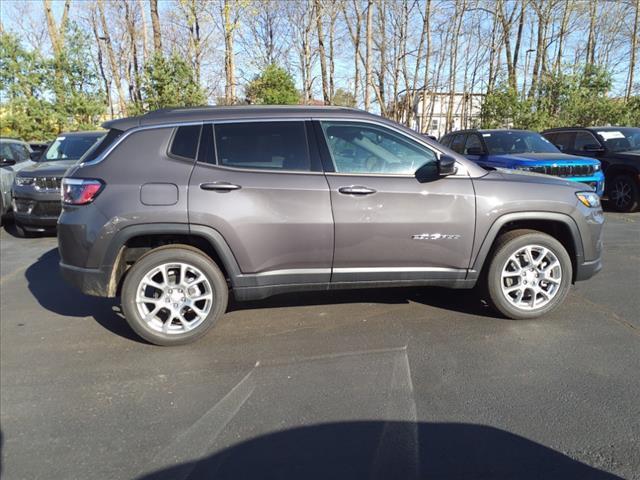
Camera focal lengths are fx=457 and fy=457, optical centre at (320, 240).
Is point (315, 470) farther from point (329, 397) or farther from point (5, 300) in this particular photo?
point (5, 300)

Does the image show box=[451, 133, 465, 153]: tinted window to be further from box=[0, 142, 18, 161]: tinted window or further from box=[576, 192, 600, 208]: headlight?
box=[0, 142, 18, 161]: tinted window

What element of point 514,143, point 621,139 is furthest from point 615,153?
point 514,143

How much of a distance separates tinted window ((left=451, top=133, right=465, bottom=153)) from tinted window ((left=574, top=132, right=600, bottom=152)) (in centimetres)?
284

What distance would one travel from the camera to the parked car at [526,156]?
26.4 feet

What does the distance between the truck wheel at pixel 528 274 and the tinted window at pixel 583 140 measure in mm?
7839

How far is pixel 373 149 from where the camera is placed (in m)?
3.83

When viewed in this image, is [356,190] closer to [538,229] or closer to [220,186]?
[220,186]

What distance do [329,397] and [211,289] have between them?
1350 mm

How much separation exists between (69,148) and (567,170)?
9.38 meters

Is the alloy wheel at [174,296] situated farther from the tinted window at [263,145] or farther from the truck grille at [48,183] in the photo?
the truck grille at [48,183]

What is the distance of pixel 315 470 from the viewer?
2.29 meters

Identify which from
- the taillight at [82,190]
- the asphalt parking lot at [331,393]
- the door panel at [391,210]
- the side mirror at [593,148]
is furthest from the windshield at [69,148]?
the side mirror at [593,148]

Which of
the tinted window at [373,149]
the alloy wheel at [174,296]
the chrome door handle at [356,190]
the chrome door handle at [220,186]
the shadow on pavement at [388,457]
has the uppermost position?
the tinted window at [373,149]

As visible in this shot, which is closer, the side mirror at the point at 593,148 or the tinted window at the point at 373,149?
the tinted window at the point at 373,149
